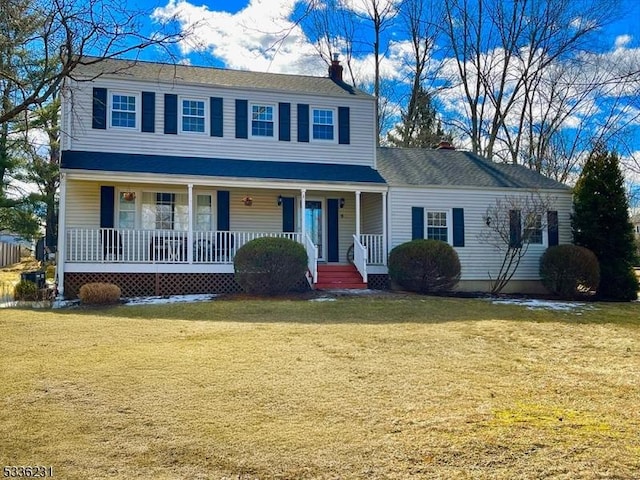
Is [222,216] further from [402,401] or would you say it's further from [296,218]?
[402,401]

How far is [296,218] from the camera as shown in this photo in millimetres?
17000

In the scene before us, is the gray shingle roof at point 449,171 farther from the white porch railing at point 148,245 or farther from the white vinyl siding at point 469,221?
the white porch railing at point 148,245

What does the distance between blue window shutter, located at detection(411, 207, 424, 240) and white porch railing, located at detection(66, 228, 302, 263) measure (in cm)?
382

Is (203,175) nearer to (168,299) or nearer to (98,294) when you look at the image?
(168,299)

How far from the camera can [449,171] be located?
60.4 ft

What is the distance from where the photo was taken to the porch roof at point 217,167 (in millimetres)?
14438

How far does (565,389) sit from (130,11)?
7394mm

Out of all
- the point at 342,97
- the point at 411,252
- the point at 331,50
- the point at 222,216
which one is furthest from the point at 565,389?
the point at 331,50

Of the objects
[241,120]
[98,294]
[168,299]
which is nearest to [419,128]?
[241,120]

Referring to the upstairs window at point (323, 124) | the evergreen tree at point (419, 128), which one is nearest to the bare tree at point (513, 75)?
the evergreen tree at point (419, 128)

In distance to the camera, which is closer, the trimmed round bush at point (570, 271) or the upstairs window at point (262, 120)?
the trimmed round bush at point (570, 271)

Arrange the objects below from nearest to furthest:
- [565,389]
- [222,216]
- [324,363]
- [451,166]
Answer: [565,389], [324,363], [222,216], [451,166]

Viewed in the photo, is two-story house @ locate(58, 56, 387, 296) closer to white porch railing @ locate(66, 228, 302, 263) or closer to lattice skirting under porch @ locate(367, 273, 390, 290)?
white porch railing @ locate(66, 228, 302, 263)

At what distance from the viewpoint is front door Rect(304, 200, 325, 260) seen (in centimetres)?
1730
